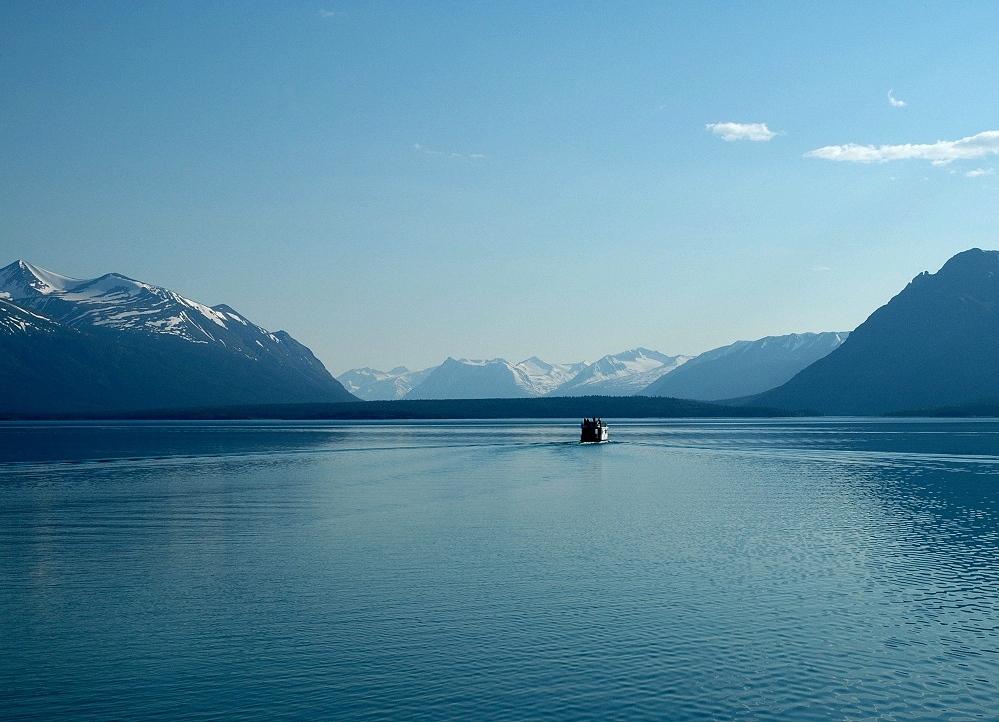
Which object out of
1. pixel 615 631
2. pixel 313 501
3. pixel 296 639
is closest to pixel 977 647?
pixel 615 631

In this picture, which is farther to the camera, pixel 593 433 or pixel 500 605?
pixel 593 433

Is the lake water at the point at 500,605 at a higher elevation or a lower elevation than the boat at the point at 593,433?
lower

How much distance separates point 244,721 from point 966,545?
4502 centimetres

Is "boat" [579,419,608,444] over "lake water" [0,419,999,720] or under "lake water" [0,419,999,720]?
over

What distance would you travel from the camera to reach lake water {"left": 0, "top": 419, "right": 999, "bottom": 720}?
1075 inches

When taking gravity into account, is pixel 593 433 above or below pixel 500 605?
above

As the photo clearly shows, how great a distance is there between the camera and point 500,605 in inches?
1511

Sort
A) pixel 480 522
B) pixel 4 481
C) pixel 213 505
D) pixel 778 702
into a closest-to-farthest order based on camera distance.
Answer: pixel 778 702 → pixel 480 522 → pixel 213 505 → pixel 4 481

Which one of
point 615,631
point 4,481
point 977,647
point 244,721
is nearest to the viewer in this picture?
point 244,721

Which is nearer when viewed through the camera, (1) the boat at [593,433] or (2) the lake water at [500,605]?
(2) the lake water at [500,605]

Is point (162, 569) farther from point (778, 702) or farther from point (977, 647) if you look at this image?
point (977, 647)

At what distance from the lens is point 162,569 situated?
46531 mm

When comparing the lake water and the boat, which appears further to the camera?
the boat

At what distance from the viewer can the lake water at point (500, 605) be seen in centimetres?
2731
